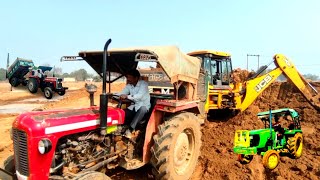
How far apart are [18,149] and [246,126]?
6.79 m

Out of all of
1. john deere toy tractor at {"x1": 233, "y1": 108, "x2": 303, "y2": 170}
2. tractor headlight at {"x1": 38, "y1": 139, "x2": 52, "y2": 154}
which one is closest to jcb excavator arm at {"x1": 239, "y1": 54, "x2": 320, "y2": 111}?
john deere toy tractor at {"x1": 233, "y1": 108, "x2": 303, "y2": 170}

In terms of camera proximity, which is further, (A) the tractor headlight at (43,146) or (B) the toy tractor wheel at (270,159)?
(B) the toy tractor wheel at (270,159)

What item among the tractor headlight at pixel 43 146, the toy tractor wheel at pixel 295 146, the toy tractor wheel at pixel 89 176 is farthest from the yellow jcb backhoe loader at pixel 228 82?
the tractor headlight at pixel 43 146

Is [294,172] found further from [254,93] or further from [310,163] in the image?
[254,93]

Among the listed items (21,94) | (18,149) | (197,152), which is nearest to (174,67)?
(197,152)

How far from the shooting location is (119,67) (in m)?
5.93

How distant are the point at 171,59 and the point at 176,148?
158cm

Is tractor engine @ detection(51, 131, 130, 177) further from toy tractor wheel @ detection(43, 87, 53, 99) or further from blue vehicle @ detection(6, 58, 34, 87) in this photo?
blue vehicle @ detection(6, 58, 34, 87)

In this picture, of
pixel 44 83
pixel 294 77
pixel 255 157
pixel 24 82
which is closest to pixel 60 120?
pixel 255 157

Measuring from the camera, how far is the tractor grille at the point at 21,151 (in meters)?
3.70

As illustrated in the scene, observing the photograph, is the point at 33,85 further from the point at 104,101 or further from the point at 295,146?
the point at 295,146

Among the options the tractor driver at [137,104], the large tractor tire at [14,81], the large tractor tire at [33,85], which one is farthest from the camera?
the large tractor tire at [14,81]

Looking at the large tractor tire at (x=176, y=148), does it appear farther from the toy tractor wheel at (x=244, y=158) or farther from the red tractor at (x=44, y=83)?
the red tractor at (x=44, y=83)

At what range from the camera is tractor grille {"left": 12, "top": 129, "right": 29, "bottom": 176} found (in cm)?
370
